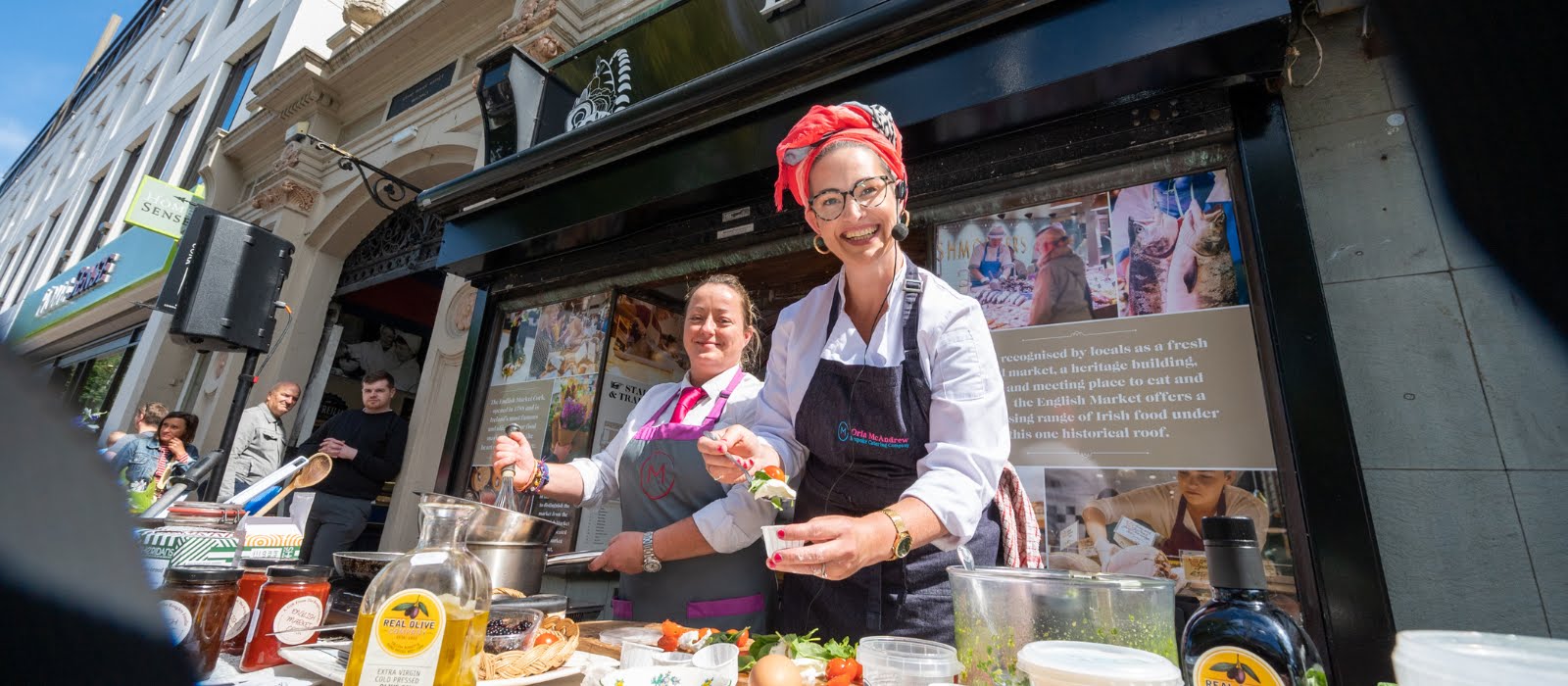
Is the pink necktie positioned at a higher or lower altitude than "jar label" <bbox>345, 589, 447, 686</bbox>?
higher

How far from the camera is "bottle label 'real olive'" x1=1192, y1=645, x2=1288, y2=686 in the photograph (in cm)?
68

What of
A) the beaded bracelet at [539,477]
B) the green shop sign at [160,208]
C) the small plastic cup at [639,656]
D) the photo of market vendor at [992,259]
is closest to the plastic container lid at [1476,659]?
the small plastic cup at [639,656]

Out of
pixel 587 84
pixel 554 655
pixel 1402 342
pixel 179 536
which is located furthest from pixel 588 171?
pixel 1402 342

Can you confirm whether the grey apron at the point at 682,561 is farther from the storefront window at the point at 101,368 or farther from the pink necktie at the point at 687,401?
the storefront window at the point at 101,368

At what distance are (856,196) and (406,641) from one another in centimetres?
116

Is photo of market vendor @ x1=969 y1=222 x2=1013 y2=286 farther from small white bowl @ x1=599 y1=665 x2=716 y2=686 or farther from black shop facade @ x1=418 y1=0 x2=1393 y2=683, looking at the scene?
small white bowl @ x1=599 y1=665 x2=716 y2=686

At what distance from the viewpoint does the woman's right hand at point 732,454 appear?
130cm

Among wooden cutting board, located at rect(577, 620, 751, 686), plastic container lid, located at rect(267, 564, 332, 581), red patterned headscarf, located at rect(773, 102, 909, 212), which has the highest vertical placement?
red patterned headscarf, located at rect(773, 102, 909, 212)

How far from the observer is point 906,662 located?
0.83 metres

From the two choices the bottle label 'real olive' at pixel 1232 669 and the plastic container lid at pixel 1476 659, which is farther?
the bottle label 'real olive' at pixel 1232 669

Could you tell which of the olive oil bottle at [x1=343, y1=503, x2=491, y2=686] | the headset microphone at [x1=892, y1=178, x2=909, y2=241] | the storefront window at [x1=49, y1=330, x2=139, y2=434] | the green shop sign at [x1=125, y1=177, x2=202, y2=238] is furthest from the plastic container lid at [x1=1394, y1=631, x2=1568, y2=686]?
the storefront window at [x1=49, y1=330, x2=139, y2=434]

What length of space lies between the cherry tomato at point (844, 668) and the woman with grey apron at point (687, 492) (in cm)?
84

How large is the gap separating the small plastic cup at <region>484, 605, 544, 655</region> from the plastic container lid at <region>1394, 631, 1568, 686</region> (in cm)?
116

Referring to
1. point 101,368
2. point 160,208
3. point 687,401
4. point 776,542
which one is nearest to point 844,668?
point 776,542
